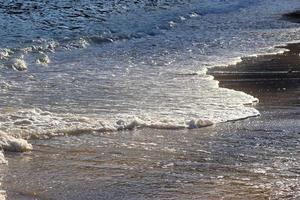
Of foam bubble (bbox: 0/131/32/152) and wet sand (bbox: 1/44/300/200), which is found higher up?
foam bubble (bbox: 0/131/32/152)

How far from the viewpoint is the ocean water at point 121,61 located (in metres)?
7.69

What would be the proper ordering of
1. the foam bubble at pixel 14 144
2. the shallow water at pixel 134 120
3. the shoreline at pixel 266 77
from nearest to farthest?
1. the shallow water at pixel 134 120
2. the foam bubble at pixel 14 144
3. the shoreline at pixel 266 77

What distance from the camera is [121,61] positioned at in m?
12.4

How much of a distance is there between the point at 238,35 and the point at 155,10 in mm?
4957

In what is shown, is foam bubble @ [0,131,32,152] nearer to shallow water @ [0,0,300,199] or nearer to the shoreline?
shallow water @ [0,0,300,199]

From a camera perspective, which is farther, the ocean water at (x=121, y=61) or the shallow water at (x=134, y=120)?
the ocean water at (x=121, y=61)

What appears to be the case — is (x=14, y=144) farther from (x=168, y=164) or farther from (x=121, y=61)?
(x=121, y=61)

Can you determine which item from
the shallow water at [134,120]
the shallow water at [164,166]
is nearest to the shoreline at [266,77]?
the shallow water at [134,120]

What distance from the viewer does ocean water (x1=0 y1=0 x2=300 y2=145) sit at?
7.69 metres

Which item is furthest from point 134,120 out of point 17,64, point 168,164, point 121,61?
point 121,61

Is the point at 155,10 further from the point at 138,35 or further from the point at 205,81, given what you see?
the point at 205,81

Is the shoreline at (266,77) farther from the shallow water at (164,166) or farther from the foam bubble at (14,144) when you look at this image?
the foam bubble at (14,144)

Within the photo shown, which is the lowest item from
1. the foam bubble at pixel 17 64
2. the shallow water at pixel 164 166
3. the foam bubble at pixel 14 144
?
the shallow water at pixel 164 166

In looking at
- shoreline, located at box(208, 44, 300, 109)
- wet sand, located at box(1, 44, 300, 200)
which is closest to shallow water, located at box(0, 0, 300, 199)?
wet sand, located at box(1, 44, 300, 200)
